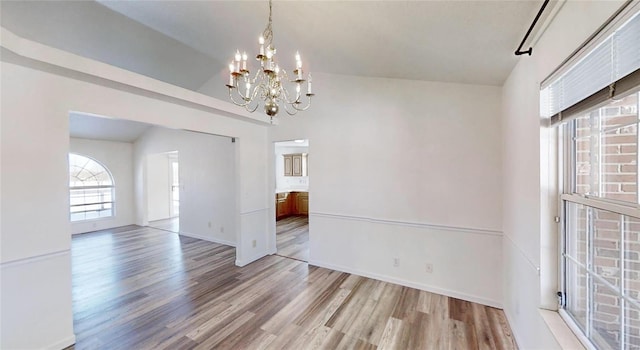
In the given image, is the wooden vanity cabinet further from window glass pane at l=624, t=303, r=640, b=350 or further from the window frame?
window glass pane at l=624, t=303, r=640, b=350

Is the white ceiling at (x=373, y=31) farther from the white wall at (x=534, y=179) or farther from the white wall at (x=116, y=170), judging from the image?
the white wall at (x=116, y=170)

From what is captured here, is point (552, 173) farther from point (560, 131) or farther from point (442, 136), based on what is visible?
point (442, 136)

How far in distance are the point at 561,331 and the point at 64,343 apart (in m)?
3.70

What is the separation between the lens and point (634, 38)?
34.8 inches

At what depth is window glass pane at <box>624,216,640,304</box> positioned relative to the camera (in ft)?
3.15

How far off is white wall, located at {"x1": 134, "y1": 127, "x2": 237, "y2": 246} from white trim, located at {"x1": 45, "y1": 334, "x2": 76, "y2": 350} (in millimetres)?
2751

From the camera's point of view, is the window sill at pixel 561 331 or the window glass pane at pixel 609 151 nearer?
the window glass pane at pixel 609 151

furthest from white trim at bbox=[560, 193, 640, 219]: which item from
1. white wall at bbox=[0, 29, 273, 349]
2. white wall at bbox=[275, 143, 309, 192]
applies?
white wall at bbox=[275, 143, 309, 192]

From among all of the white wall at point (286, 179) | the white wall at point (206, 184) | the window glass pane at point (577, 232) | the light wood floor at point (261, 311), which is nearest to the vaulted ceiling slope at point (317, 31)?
the window glass pane at point (577, 232)

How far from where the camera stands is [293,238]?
543 centimetres

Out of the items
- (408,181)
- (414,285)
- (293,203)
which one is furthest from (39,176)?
(293,203)

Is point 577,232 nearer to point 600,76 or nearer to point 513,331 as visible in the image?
point 600,76

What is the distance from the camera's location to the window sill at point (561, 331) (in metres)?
1.27

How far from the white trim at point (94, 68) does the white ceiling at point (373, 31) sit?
759 mm
